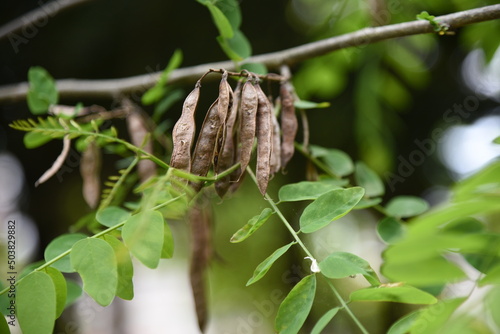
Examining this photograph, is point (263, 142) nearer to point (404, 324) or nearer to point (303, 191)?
point (303, 191)

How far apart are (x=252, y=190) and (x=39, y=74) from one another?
0.82 meters

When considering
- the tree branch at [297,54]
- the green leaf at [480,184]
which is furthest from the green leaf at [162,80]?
the green leaf at [480,184]

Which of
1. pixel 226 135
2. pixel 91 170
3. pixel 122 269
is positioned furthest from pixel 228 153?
pixel 91 170

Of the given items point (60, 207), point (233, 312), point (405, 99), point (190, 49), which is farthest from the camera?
point (233, 312)

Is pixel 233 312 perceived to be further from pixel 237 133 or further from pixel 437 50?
pixel 237 133

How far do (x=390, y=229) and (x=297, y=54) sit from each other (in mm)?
244

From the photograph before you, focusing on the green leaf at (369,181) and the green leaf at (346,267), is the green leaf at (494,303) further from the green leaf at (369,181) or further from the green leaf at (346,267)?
the green leaf at (369,181)

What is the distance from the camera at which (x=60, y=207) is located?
133 centimetres

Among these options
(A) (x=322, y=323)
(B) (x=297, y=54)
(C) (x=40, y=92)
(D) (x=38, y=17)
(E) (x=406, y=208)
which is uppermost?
(D) (x=38, y=17)

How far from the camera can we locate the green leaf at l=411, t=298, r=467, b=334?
0.27m

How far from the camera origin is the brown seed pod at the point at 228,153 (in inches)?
14.6

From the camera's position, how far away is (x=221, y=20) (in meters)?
0.44

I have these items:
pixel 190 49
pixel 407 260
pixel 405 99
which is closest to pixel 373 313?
pixel 405 99

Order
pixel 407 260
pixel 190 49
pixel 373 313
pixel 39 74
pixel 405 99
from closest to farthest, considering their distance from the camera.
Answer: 1. pixel 407 260
2. pixel 39 74
3. pixel 405 99
4. pixel 190 49
5. pixel 373 313
